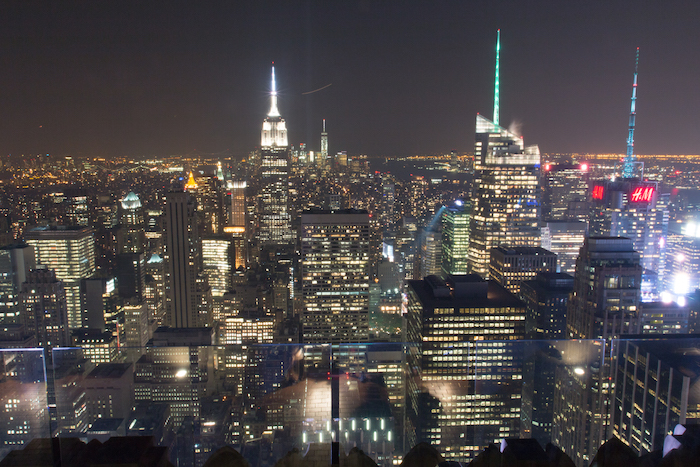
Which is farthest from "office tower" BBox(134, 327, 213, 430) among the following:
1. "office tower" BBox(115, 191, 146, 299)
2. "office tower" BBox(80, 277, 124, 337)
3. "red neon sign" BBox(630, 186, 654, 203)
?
"red neon sign" BBox(630, 186, 654, 203)

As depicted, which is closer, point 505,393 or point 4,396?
point 4,396

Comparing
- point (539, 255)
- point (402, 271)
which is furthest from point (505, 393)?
point (539, 255)

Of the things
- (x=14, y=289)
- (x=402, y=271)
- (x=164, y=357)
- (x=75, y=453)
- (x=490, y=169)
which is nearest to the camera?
(x=75, y=453)

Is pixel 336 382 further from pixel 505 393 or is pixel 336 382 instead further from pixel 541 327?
pixel 541 327

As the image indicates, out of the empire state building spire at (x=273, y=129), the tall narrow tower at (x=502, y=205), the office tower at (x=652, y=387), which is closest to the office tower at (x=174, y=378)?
the office tower at (x=652, y=387)

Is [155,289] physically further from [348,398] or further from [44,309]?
[348,398]

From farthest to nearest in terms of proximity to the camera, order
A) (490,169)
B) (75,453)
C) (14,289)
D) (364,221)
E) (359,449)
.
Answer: (490,169) → (364,221) → (14,289) → (359,449) → (75,453)
